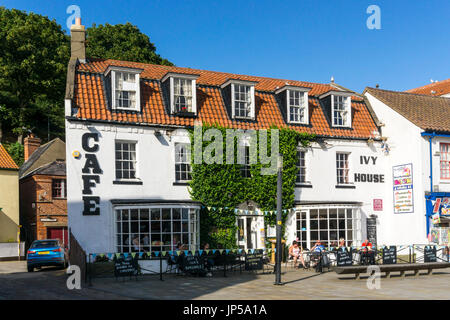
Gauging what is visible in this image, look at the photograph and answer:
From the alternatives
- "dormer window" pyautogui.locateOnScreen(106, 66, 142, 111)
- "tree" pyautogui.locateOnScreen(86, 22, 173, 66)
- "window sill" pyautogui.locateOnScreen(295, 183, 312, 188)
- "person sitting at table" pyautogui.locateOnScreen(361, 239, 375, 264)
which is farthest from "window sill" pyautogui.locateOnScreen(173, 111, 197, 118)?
"tree" pyautogui.locateOnScreen(86, 22, 173, 66)

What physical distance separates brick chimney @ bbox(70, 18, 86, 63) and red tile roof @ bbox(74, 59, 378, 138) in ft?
2.07

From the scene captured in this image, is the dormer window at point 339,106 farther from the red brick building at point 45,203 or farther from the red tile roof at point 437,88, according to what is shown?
the red tile roof at point 437,88

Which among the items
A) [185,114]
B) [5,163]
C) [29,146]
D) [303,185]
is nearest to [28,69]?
[29,146]

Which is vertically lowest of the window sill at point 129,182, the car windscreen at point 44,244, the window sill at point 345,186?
the car windscreen at point 44,244

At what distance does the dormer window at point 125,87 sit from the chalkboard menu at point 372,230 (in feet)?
43.8

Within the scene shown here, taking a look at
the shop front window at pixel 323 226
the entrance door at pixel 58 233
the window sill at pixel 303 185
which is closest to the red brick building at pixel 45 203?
the entrance door at pixel 58 233

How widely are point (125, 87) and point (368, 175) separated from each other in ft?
44.1

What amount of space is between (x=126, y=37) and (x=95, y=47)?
344 cm

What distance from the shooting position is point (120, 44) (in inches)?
2140

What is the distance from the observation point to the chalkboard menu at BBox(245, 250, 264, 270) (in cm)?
2069

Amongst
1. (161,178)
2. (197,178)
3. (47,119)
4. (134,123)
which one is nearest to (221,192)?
(197,178)

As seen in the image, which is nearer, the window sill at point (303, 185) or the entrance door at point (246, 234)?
the entrance door at point (246, 234)

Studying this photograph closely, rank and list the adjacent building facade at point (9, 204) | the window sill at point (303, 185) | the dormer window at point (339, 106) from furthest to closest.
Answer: the adjacent building facade at point (9, 204) → the dormer window at point (339, 106) → the window sill at point (303, 185)

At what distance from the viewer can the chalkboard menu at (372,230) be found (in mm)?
26797
